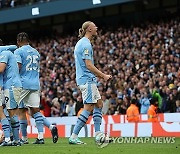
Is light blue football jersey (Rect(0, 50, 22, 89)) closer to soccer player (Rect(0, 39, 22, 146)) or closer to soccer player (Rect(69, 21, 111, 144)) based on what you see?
soccer player (Rect(0, 39, 22, 146))

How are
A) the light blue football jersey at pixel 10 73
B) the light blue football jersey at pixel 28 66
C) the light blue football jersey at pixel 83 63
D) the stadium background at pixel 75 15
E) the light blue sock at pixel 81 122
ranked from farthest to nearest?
the stadium background at pixel 75 15 < the light blue football jersey at pixel 28 66 < the light blue football jersey at pixel 10 73 < the light blue football jersey at pixel 83 63 < the light blue sock at pixel 81 122

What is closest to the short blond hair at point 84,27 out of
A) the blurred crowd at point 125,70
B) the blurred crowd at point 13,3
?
the blurred crowd at point 125,70

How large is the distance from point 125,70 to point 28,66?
1226 centimetres

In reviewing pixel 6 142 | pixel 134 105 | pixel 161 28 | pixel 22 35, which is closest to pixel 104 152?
pixel 6 142

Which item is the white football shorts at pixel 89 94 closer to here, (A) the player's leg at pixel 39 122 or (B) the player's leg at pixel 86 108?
(B) the player's leg at pixel 86 108

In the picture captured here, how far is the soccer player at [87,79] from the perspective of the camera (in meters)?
12.6

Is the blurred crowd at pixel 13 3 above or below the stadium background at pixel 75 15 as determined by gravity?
above

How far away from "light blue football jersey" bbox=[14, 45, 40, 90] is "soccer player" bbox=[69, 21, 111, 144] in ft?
4.05

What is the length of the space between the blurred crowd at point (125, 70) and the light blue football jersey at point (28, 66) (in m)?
9.04

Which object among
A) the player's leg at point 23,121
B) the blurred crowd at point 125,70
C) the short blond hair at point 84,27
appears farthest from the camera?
the blurred crowd at point 125,70

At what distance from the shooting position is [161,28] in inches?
1093

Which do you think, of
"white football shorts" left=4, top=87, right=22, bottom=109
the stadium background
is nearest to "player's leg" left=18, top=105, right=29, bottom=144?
"white football shorts" left=4, top=87, right=22, bottom=109

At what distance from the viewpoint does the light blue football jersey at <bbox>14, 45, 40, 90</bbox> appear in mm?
13586

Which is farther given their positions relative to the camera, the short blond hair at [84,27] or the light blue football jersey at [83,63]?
the short blond hair at [84,27]
